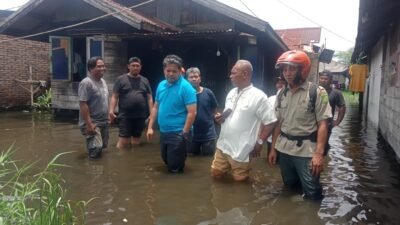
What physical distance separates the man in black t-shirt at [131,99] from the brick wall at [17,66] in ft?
32.4

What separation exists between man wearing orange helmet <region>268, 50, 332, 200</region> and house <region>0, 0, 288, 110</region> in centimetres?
650

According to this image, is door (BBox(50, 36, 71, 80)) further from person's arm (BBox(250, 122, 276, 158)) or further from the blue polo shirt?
person's arm (BBox(250, 122, 276, 158))

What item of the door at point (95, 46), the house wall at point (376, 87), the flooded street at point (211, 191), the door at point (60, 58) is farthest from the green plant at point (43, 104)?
Answer: the house wall at point (376, 87)

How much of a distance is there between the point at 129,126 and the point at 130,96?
0.58 meters

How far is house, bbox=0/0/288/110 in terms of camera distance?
11.3 m

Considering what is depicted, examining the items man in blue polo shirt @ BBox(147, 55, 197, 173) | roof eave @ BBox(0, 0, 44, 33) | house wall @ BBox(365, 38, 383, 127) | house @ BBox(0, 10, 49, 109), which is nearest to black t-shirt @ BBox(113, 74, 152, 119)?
man in blue polo shirt @ BBox(147, 55, 197, 173)

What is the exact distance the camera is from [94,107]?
255 inches

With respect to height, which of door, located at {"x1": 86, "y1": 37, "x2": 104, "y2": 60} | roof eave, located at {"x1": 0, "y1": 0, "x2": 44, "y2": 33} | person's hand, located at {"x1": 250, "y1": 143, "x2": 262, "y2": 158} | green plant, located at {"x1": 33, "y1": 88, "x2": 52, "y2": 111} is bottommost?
green plant, located at {"x1": 33, "y1": 88, "x2": 52, "y2": 111}

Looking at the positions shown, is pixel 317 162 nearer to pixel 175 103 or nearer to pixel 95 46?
pixel 175 103

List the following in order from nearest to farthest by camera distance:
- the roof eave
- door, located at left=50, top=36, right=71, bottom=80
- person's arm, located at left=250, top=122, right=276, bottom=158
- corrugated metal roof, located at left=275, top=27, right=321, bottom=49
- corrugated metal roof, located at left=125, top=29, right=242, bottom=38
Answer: person's arm, located at left=250, top=122, right=276, bottom=158, corrugated metal roof, located at left=125, top=29, right=242, bottom=38, the roof eave, door, located at left=50, top=36, right=71, bottom=80, corrugated metal roof, located at left=275, top=27, right=321, bottom=49

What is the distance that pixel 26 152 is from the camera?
7.32 meters

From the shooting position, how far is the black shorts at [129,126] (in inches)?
286

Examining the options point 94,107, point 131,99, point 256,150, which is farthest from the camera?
point 131,99

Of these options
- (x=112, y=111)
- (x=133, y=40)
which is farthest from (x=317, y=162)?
(x=133, y=40)
